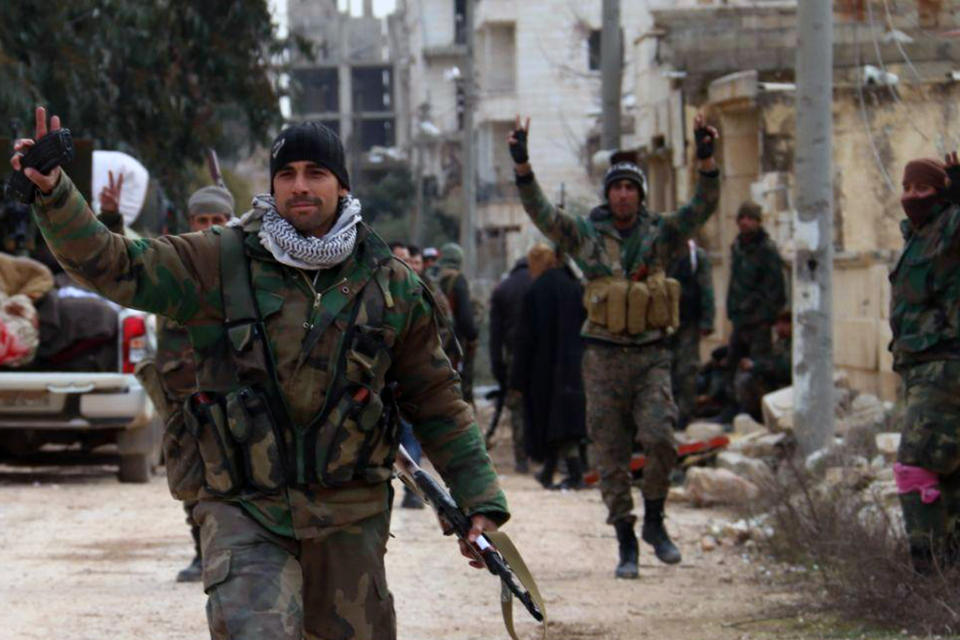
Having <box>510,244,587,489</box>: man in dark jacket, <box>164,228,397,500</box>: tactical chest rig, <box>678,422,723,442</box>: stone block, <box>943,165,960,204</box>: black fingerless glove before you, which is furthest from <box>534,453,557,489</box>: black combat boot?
<box>164,228,397,500</box>: tactical chest rig

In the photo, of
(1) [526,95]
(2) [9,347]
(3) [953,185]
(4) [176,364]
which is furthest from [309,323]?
(1) [526,95]

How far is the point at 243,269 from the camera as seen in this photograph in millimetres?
4777

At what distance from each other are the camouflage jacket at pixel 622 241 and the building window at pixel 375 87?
7972 centimetres

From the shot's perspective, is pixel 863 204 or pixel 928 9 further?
pixel 863 204

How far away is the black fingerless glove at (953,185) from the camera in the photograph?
7.37m

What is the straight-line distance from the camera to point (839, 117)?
1709 centimetres

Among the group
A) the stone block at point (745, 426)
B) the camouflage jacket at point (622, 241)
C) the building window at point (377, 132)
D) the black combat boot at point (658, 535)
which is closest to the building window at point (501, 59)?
the building window at point (377, 132)

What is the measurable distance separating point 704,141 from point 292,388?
4.25 m

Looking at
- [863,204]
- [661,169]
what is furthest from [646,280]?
[661,169]

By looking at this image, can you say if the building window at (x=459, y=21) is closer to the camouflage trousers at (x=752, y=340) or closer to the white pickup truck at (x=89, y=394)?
the camouflage trousers at (x=752, y=340)

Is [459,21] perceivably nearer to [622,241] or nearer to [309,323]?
[622,241]

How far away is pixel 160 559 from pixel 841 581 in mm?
3655

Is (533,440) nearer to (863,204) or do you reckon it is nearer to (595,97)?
(863,204)

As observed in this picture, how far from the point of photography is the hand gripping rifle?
4789 mm
